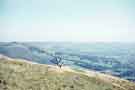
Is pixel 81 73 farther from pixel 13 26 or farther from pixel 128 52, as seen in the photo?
pixel 13 26

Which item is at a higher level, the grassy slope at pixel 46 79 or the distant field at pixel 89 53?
the distant field at pixel 89 53

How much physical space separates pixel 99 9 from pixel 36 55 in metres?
2.27

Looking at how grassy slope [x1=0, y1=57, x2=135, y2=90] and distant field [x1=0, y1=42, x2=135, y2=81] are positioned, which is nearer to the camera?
grassy slope [x1=0, y1=57, x2=135, y2=90]

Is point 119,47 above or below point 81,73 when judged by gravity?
above

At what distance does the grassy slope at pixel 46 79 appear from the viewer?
20.0ft

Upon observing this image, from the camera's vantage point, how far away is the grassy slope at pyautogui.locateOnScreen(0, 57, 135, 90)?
6.09 m

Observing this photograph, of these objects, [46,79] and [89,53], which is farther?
[89,53]

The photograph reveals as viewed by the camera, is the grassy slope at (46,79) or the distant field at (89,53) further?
the distant field at (89,53)

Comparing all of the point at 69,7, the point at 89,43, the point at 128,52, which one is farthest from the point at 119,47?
the point at 69,7

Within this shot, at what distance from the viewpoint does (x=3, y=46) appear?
704cm

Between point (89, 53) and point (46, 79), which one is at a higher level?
point (89, 53)

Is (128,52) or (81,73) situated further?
(81,73)

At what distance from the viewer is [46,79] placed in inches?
256

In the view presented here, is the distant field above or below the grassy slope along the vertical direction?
above
